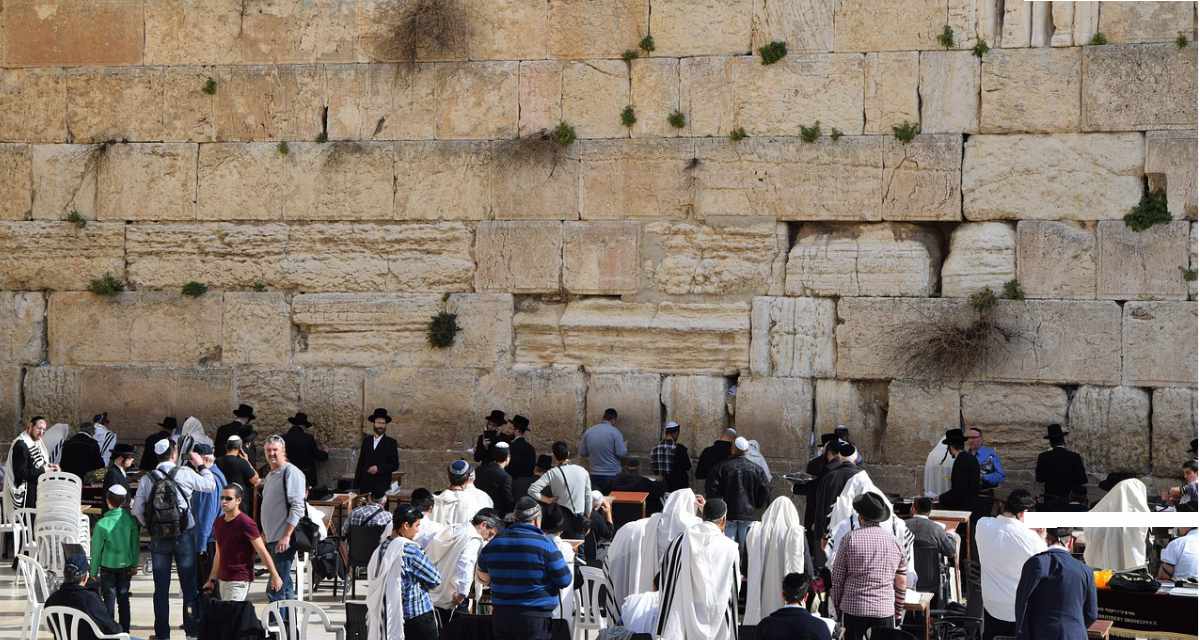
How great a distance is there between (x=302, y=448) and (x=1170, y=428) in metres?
7.52

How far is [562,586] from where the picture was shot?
24.8ft

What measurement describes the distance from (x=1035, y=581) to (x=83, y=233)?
10615mm

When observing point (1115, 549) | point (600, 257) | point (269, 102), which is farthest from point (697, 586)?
point (269, 102)

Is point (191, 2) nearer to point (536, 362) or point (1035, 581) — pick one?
point (536, 362)

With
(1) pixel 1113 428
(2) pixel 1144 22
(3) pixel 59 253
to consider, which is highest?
(2) pixel 1144 22

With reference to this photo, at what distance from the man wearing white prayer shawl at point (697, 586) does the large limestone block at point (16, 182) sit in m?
9.62

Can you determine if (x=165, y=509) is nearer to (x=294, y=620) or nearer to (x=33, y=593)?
(x=33, y=593)

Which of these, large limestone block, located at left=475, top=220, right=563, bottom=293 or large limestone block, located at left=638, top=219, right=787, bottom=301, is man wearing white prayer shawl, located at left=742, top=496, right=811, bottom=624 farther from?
large limestone block, located at left=475, top=220, right=563, bottom=293

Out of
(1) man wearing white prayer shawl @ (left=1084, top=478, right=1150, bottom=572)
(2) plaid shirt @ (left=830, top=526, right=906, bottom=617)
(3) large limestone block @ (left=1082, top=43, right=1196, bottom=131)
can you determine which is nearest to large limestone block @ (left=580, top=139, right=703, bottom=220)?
(3) large limestone block @ (left=1082, top=43, right=1196, bottom=131)

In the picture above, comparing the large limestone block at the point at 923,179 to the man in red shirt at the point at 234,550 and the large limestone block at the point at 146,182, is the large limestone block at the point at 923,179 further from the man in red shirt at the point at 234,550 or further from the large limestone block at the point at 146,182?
the man in red shirt at the point at 234,550

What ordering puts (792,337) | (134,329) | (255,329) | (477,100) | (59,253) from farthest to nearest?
(59,253)
(134,329)
(255,329)
(477,100)
(792,337)

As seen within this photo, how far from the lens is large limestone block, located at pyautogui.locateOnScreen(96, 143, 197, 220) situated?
48.1 ft

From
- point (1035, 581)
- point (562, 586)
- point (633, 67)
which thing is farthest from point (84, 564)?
point (633, 67)

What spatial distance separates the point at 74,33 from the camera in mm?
14820
